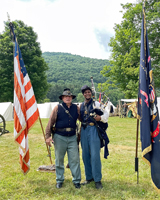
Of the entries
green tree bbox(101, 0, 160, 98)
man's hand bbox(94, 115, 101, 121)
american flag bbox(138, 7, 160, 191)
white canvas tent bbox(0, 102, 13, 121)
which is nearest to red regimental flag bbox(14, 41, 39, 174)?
man's hand bbox(94, 115, 101, 121)

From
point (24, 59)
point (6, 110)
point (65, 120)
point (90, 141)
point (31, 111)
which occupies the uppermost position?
point (24, 59)

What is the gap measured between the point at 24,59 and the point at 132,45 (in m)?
13.5

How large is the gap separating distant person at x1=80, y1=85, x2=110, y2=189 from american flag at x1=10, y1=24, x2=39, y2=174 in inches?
51.6

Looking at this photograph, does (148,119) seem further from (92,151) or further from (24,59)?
(24,59)

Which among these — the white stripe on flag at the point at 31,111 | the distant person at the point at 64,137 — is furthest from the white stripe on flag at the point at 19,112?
the distant person at the point at 64,137

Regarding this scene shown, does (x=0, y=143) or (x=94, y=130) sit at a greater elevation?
(x=94, y=130)

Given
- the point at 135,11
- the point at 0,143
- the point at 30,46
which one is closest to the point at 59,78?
the point at 30,46

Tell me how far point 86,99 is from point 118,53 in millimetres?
20202

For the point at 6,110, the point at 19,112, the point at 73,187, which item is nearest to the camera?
the point at 73,187

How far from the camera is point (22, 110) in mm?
4332

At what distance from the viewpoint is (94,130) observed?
3932mm

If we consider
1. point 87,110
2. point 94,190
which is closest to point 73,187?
point 94,190

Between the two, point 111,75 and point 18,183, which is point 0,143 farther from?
point 111,75

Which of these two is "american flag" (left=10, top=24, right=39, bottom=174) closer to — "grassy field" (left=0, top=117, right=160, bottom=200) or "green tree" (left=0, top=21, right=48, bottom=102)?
"grassy field" (left=0, top=117, right=160, bottom=200)
